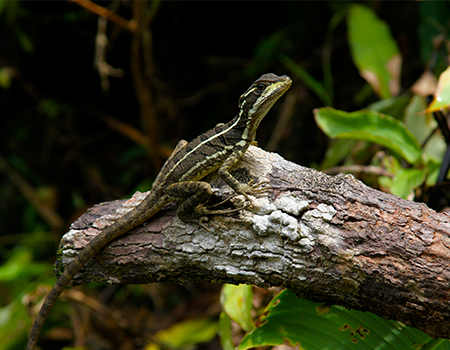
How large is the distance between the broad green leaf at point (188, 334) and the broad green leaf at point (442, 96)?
14.1ft

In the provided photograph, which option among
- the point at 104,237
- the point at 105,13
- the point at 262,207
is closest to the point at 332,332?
the point at 262,207

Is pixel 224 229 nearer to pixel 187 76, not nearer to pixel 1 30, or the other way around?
pixel 187 76

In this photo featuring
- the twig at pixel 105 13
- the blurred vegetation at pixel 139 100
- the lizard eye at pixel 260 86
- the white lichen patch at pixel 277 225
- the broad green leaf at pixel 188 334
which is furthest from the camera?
the blurred vegetation at pixel 139 100

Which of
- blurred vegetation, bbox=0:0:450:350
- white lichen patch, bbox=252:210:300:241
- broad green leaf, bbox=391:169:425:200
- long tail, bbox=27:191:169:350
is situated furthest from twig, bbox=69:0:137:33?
broad green leaf, bbox=391:169:425:200

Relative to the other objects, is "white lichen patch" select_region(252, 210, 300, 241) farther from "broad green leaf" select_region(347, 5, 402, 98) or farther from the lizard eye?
"broad green leaf" select_region(347, 5, 402, 98)

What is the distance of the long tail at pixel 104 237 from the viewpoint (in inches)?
104

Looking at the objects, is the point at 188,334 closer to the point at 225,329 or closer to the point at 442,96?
the point at 225,329

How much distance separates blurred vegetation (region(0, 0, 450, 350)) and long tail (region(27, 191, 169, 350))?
97.0 inches

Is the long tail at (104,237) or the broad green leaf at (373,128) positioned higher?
the broad green leaf at (373,128)

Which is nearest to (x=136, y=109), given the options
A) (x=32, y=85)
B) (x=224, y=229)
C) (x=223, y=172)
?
(x=32, y=85)

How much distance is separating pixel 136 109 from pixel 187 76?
4.10ft

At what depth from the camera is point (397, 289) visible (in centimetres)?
214

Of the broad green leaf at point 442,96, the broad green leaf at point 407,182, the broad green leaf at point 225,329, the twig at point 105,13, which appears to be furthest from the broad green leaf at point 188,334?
the twig at point 105,13

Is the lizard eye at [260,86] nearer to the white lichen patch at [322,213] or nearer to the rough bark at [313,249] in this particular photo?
the rough bark at [313,249]
